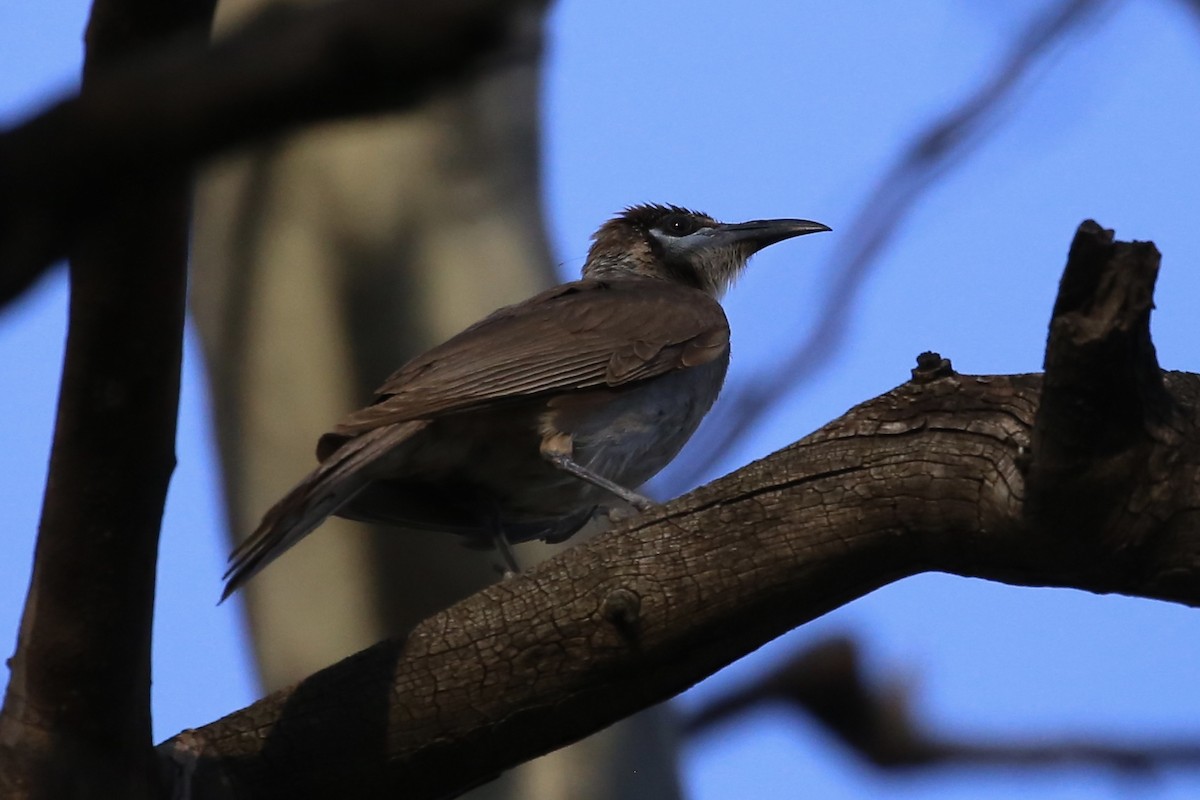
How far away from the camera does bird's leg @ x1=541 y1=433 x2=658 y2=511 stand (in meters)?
6.03

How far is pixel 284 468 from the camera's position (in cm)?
765

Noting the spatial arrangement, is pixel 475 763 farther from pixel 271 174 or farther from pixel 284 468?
pixel 271 174

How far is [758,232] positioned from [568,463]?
2867 millimetres

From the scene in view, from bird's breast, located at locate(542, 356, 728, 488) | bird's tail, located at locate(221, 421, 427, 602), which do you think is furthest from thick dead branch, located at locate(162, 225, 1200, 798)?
bird's breast, located at locate(542, 356, 728, 488)

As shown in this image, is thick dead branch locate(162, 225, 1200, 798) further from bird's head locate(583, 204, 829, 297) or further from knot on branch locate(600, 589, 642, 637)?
bird's head locate(583, 204, 829, 297)

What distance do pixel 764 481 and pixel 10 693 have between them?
2.07 meters

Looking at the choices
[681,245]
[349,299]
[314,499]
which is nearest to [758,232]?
[681,245]

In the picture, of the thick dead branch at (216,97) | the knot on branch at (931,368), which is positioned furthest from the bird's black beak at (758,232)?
the thick dead branch at (216,97)

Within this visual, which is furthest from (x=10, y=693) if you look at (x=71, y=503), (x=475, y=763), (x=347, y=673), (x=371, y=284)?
(x=371, y=284)

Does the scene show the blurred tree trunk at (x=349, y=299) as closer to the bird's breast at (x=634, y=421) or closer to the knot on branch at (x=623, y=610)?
the bird's breast at (x=634, y=421)

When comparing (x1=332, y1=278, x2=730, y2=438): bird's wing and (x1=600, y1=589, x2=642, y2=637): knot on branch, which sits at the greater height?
(x1=332, y1=278, x2=730, y2=438): bird's wing

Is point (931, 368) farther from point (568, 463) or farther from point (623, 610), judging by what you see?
point (568, 463)

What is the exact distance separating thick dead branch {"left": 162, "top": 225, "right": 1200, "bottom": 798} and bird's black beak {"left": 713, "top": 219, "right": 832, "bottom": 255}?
4.20 m

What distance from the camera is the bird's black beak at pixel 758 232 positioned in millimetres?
8391
